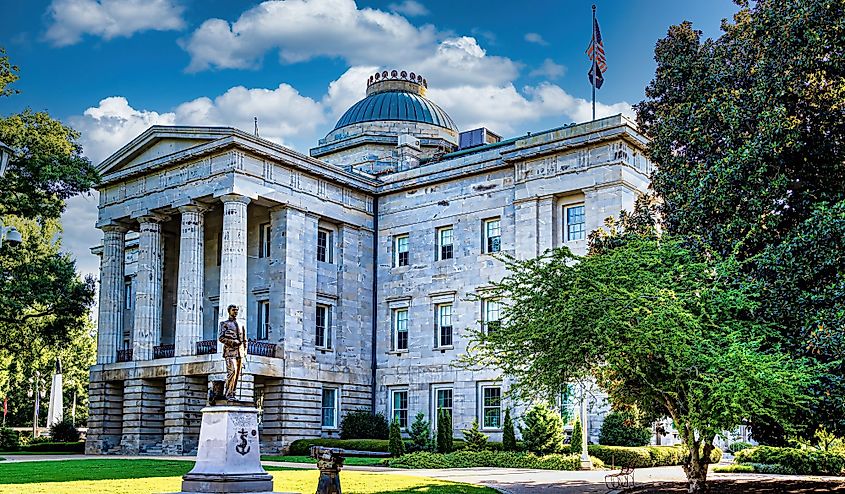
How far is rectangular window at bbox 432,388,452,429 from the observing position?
41.5 m

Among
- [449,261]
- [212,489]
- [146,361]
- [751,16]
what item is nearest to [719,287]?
[751,16]

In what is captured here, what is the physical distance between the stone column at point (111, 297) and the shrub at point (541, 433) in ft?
68.8

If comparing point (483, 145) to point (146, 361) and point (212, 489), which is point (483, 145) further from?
point (212, 489)

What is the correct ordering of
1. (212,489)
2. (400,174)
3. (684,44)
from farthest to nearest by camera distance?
(400,174), (684,44), (212,489)

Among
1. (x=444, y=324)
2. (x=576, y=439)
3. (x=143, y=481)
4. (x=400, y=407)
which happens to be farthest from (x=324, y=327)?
(x=143, y=481)

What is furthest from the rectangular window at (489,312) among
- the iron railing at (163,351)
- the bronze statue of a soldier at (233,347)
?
the bronze statue of a soldier at (233,347)

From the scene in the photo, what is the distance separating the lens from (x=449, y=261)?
4231 centimetres

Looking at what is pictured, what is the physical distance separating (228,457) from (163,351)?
2486cm

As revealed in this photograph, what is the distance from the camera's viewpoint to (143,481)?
22172 millimetres

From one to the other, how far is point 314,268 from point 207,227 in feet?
22.4

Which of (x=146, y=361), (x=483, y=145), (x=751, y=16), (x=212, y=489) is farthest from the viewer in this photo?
(x=483, y=145)

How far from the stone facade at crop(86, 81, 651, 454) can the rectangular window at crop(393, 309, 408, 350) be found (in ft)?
0.48

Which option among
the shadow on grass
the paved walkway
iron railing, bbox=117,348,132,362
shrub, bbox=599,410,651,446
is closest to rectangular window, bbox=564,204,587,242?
shrub, bbox=599,410,651,446

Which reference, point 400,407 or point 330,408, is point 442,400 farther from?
point 330,408
